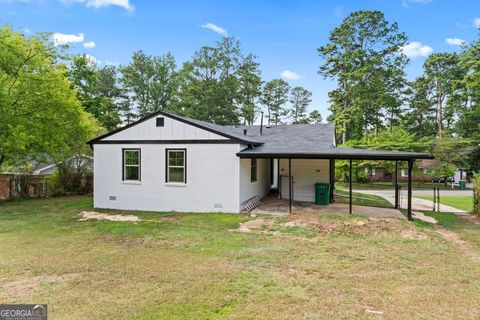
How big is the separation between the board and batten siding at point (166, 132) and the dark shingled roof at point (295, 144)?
168 millimetres

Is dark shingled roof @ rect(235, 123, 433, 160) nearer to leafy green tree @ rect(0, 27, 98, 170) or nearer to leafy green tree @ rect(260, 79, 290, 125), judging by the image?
leafy green tree @ rect(0, 27, 98, 170)

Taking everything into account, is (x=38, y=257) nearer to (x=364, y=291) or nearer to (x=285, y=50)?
(x=364, y=291)

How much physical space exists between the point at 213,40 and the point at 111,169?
30.6 m

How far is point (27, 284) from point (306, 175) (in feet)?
36.2

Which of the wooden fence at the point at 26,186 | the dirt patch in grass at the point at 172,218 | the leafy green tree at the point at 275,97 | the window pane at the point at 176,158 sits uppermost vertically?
the leafy green tree at the point at 275,97

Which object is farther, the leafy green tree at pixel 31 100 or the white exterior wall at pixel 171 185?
the leafy green tree at pixel 31 100

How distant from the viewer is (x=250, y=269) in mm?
5395

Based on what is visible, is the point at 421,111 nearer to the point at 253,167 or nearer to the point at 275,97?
the point at 275,97

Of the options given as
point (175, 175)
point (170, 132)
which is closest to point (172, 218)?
point (175, 175)

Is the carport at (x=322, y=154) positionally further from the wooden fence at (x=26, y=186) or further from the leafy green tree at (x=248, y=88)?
the leafy green tree at (x=248, y=88)

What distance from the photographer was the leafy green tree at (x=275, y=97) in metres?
42.1

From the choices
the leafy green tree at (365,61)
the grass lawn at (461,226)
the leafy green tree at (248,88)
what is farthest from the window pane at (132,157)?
the leafy green tree at (248,88)

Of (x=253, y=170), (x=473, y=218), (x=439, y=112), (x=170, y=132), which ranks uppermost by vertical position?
(x=439, y=112)

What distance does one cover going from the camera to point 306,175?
13.6 meters
